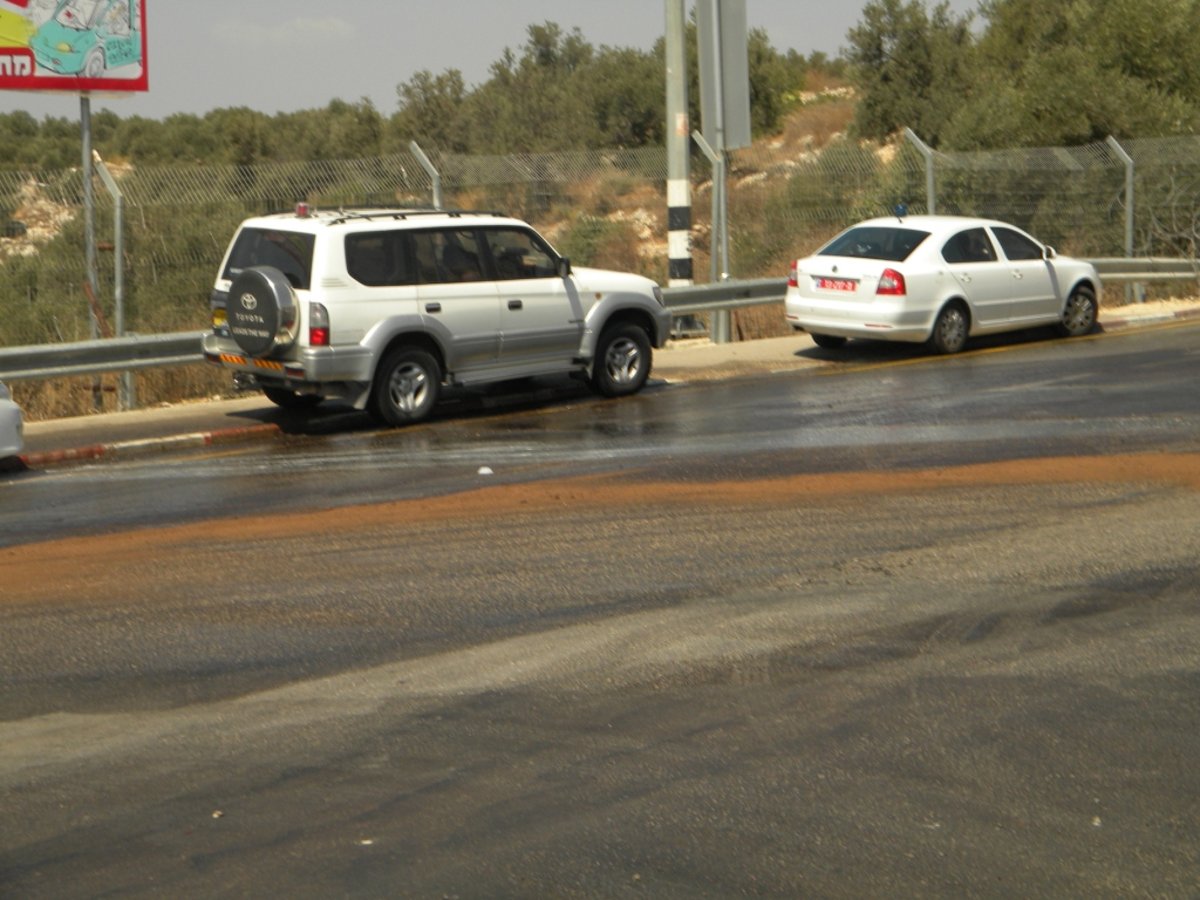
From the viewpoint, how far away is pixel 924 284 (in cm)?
1819

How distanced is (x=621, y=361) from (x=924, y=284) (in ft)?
13.7

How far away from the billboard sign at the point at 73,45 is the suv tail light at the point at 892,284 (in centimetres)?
828

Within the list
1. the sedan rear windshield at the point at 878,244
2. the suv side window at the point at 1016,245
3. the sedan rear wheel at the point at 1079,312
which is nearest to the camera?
the sedan rear windshield at the point at 878,244

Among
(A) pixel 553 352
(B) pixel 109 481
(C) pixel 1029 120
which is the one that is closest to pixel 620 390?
(A) pixel 553 352

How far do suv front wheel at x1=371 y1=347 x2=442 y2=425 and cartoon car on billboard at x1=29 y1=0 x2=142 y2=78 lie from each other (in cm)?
558

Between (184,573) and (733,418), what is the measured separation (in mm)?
6503

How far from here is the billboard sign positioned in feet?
54.7

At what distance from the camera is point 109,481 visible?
39.7ft

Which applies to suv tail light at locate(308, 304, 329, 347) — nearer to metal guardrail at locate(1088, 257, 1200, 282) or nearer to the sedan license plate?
the sedan license plate

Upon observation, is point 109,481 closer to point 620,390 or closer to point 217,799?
point 620,390

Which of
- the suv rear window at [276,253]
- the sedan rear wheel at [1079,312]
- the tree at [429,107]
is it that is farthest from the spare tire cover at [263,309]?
the tree at [429,107]

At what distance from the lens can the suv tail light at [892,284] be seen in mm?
17938

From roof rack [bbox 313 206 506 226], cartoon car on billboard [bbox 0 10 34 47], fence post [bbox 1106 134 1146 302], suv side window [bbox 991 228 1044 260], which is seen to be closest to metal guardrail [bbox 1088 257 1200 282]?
fence post [bbox 1106 134 1146 302]

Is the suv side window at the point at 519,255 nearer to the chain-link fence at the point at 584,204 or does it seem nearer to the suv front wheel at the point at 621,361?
the suv front wheel at the point at 621,361
